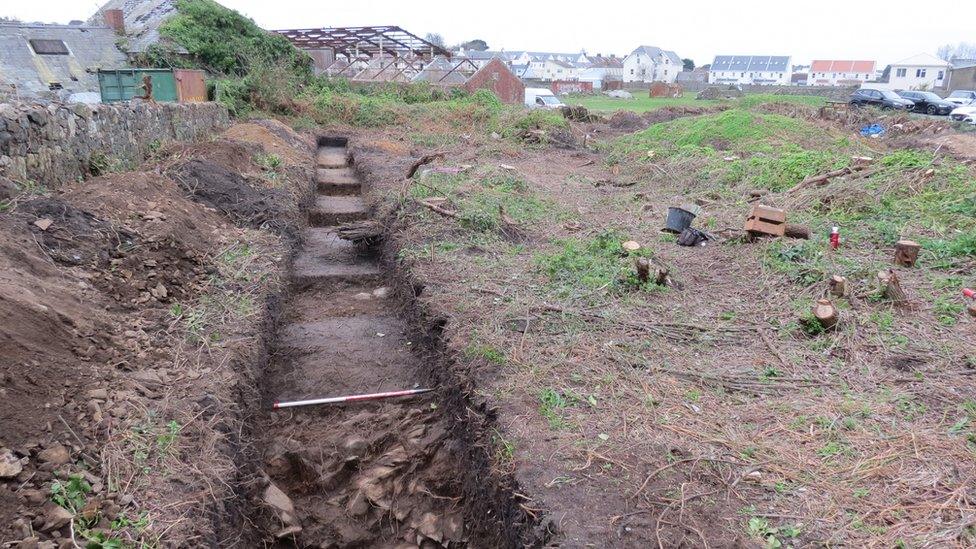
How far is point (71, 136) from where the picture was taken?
7297 mm

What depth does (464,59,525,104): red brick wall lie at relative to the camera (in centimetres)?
3034

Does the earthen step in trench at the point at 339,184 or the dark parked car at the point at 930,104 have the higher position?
the dark parked car at the point at 930,104

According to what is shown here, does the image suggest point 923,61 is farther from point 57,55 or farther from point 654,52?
point 57,55

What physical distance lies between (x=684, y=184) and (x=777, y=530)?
10.7 m

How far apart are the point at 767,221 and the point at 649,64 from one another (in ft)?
319

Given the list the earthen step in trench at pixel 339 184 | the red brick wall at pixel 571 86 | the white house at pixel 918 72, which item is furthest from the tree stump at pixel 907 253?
the white house at pixel 918 72

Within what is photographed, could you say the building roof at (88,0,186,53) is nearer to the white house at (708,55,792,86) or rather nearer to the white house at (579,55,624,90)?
the white house at (579,55,624,90)

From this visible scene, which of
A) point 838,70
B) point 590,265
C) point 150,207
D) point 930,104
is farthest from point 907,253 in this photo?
point 838,70

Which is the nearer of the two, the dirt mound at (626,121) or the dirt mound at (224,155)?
the dirt mound at (224,155)

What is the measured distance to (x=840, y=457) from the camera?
11.6 feet

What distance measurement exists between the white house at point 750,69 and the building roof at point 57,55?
87.0m

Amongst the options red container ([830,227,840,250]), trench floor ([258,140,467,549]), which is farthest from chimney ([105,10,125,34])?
red container ([830,227,840,250])

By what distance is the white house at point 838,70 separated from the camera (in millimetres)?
80125

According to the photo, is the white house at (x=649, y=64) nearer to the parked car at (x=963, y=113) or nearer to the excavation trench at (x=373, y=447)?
the parked car at (x=963, y=113)
